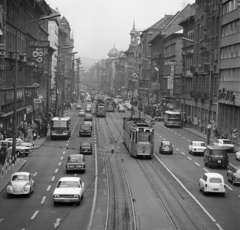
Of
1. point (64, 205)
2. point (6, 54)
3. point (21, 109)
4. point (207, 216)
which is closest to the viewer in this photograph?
point (207, 216)

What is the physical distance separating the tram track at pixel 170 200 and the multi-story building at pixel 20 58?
44.0 feet

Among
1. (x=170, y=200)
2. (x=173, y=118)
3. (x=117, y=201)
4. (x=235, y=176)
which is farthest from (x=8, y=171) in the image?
(x=173, y=118)

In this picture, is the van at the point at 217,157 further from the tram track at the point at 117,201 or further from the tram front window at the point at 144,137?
the tram track at the point at 117,201

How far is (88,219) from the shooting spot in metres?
26.8

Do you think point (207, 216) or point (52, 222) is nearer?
point (52, 222)

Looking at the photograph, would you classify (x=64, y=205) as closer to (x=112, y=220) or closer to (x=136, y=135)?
(x=112, y=220)

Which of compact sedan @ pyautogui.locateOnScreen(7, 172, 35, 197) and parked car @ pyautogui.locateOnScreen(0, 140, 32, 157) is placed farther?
parked car @ pyautogui.locateOnScreen(0, 140, 32, 157)

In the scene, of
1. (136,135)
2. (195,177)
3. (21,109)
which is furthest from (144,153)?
(21,109)

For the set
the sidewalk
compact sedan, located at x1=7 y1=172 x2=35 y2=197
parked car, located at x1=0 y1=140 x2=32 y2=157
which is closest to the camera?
compact sedan, located at x1=7 y1=172 x2=35 y2=197

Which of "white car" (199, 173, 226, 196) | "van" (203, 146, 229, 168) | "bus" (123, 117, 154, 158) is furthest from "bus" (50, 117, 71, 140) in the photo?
"white car" (199, 173, 226, 196)

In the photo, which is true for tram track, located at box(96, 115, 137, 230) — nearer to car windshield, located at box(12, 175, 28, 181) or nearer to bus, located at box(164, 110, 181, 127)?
car windshield, located at box(12, 175, 28, 181)

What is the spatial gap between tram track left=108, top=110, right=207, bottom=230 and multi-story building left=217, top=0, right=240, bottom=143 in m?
26.5

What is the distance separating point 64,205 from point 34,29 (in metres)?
70.8

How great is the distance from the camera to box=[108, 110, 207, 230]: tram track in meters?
26.3
